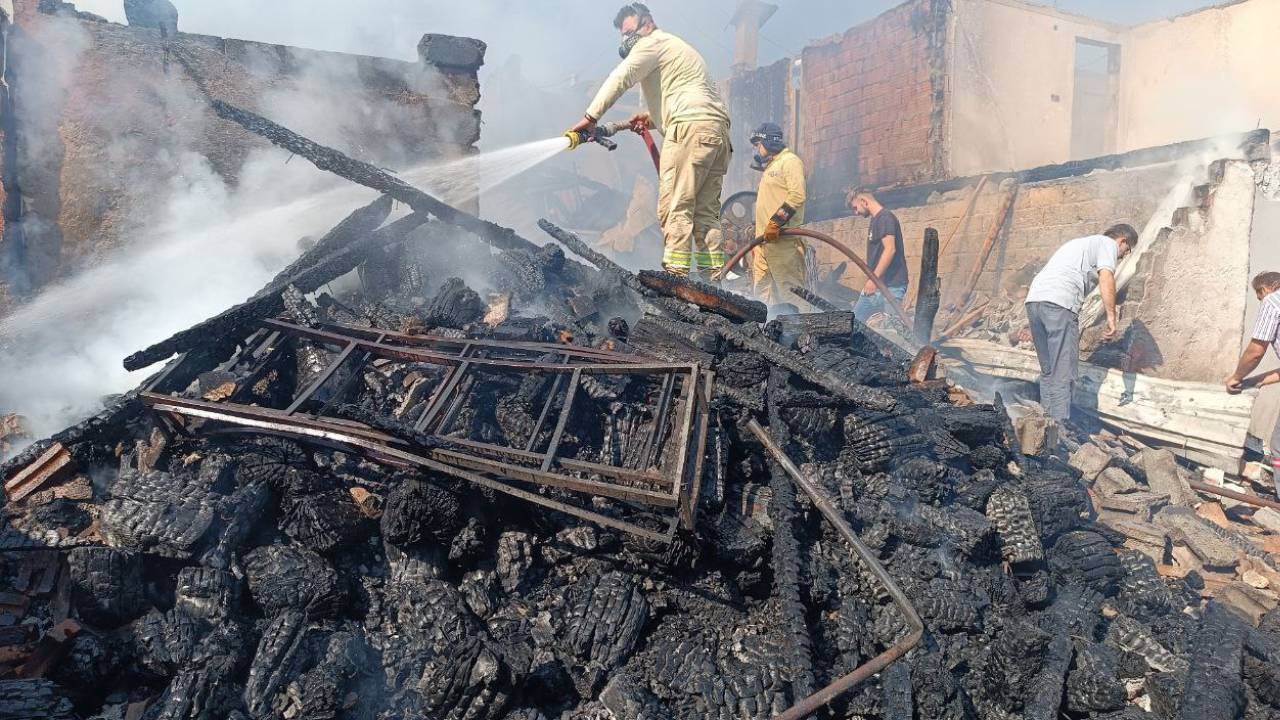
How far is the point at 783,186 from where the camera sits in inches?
294

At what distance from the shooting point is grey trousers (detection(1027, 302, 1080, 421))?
645 cm

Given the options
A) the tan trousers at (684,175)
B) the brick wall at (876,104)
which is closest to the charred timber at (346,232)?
the tan trousers at (684,175)

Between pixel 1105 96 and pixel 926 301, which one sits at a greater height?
pixel 1105 96

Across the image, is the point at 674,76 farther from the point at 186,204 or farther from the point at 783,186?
the point at 186,204

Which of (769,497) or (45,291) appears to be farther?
(45,291)

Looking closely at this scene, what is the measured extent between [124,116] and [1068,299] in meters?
9.35

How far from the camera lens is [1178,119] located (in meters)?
15.0

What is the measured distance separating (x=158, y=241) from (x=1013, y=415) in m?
8.57

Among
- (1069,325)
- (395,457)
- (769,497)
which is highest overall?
(1069,325)

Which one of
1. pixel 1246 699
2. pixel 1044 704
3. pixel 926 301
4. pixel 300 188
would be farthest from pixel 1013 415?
pixel 300 188

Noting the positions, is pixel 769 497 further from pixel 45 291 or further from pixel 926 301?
pixel 45 291

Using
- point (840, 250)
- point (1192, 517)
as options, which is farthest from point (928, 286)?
point (1192, 517)

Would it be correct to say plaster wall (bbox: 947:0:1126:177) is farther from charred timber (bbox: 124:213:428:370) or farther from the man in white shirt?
charred timber (bbox: 124:213:428:370)

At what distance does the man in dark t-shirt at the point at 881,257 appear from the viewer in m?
8.61
